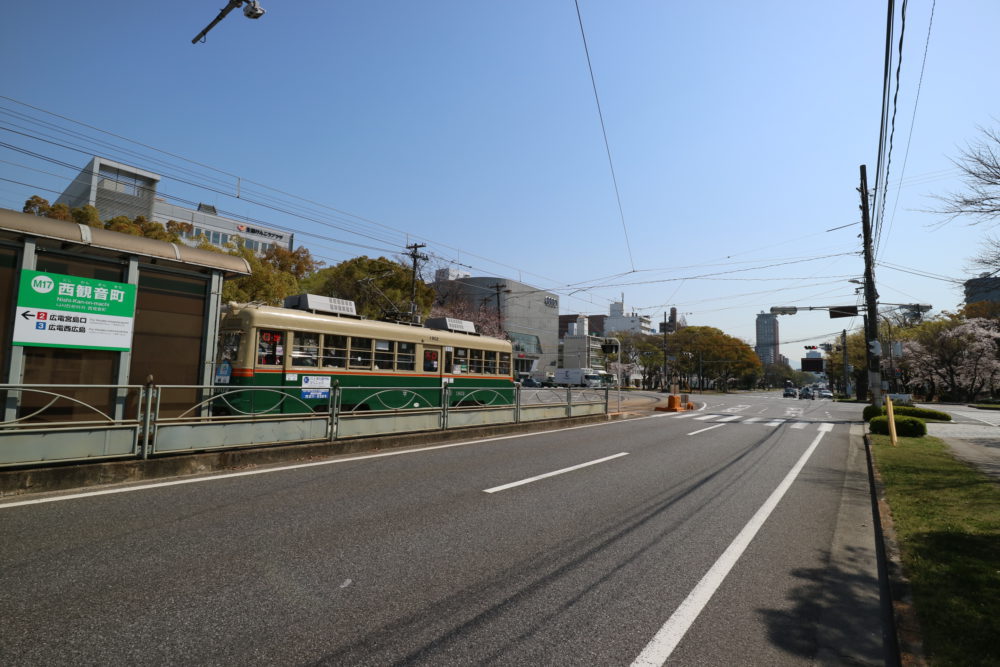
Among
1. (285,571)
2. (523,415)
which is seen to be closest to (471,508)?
(285,571)

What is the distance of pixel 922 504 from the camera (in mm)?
6473

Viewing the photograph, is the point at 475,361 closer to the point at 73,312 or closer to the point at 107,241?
the point at 107,241

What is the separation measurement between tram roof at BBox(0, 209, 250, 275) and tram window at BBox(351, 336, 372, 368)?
15.4 feet

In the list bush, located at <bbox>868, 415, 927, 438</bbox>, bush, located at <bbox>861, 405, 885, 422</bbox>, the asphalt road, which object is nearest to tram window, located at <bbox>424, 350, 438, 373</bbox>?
the asphalt road

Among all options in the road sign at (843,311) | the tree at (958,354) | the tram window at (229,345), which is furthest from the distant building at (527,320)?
the tram window at (229,345)

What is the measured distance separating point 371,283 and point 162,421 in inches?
1203

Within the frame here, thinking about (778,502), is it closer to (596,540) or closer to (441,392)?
(596,540)

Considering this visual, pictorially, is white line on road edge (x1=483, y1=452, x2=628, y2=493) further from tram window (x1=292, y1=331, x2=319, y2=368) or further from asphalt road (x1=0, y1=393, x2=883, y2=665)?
tram window (x1=292, y1=331, x2=319, y2=368)

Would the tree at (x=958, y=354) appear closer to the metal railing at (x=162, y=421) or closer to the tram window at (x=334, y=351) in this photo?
the metal railing at (x=162, y=421)

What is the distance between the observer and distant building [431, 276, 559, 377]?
8550 cm

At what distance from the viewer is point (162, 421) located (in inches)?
290

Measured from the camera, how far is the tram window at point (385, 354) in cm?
1485

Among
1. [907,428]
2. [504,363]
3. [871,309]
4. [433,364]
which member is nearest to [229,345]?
[433,364]

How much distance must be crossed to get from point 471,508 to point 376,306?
34179mm
